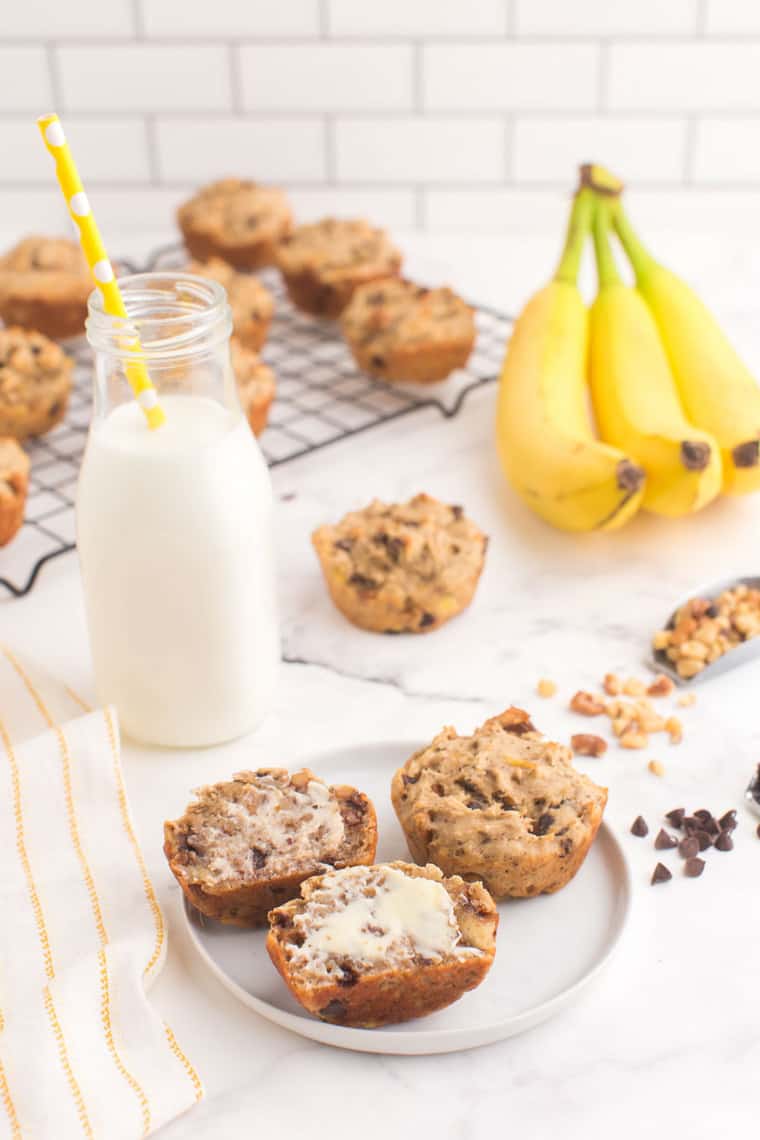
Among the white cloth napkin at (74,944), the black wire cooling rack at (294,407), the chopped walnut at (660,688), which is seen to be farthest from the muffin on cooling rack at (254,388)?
the chopped walnut at (660,688)

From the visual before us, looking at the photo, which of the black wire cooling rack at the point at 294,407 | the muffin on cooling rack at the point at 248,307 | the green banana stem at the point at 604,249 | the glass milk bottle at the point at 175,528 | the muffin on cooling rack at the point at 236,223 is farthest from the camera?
the muffin on cooling rack at the point at 236,223

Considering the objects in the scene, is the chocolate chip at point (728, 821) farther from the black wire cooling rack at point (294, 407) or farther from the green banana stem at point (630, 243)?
the green banana stem at point (630, 243)

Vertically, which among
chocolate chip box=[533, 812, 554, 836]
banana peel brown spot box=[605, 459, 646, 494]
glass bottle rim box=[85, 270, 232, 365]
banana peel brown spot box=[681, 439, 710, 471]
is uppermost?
glass bottle rim box=[85, 270, 232, 365]

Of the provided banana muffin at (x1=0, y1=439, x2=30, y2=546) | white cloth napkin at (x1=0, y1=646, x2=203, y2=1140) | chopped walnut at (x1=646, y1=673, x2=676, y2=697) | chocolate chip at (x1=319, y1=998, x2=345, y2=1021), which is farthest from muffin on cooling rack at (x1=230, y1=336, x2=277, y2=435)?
chocolate chip at (x1=319, y1=998, x2=345, y2=1021)

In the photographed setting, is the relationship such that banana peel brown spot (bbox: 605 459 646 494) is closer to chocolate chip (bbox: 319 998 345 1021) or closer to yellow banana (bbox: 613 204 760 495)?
yellow banana (bbox: 613 204 760 495)

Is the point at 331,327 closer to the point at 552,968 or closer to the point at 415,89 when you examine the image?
the point at 415,89

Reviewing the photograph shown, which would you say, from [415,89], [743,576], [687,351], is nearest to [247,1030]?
[743,576]
